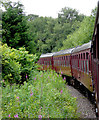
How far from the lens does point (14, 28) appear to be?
78.5 feet

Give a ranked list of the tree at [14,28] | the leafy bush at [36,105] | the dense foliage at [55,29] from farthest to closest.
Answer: the dense foliage at [55,29]
the tree at [14,28]
the leafy bush at [36,105]

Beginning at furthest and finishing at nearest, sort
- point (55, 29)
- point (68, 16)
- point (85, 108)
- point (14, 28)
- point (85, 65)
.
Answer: point (68, 16) < point (55, 29) < point (14, 28) < point (85, 108) < point (85, 65)

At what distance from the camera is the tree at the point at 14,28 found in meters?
23.6

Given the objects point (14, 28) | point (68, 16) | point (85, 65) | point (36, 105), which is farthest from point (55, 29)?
point (36, 105)

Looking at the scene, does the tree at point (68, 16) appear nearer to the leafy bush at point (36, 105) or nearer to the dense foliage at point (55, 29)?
the dense foliage at point (55, 29)

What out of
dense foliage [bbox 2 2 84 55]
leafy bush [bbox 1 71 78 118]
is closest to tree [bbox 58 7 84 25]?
dense foliage [bbox 2 2 84 55]

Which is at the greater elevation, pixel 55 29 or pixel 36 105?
pixel 55 29

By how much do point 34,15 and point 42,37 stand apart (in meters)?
10.8

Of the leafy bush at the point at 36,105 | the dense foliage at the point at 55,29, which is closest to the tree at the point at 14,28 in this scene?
the leafy bush at the point at 36,105

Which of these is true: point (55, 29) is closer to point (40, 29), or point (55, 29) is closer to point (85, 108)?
point (40, 29)

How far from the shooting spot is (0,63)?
321 inches

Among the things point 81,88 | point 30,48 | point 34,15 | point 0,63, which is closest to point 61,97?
point 0,63

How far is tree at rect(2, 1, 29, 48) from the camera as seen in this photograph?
77.5ft

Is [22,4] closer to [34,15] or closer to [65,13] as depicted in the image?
[65,13]
